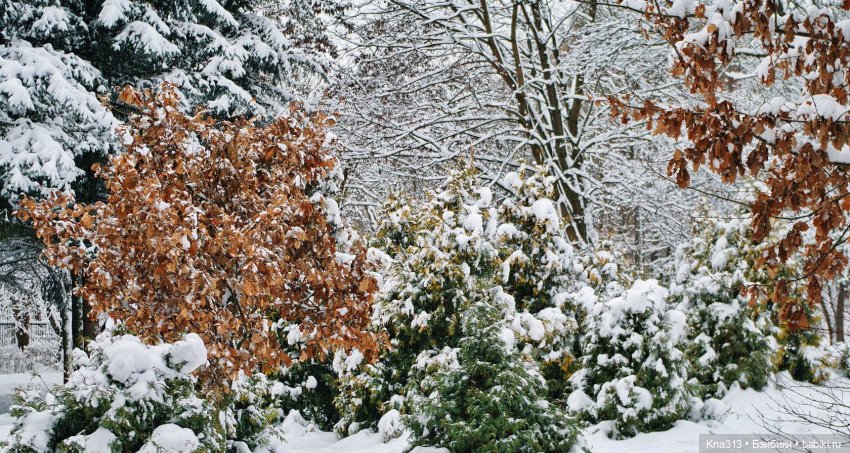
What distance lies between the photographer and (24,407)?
3.92 metres

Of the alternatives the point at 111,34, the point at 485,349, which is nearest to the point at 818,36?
the point at 485,349

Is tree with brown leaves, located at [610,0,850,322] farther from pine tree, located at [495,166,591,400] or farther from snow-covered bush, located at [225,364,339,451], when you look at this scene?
snow-covered bush, located at [225,364,339,451]

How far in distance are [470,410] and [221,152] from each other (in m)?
3.07

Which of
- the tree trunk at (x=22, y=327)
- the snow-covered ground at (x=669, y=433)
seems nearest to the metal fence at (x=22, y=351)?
the tree trunk at (x=22, y=327)

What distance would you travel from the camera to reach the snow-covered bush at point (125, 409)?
3725mm

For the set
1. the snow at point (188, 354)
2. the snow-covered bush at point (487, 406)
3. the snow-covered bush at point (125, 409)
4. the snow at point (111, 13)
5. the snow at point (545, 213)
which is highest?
the snow at point (111, 13)

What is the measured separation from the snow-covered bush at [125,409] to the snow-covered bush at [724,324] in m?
5.95

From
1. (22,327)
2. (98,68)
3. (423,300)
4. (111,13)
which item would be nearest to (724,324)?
(423,300)

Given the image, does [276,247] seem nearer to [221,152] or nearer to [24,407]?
[221,152]

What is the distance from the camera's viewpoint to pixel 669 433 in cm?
705

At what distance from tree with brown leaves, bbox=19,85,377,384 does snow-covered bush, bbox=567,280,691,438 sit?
298cm

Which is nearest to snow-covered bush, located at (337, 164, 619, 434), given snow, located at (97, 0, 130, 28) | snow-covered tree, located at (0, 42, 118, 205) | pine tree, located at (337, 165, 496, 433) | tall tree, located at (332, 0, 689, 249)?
pine tree, located at (337, 165, 496, 433)

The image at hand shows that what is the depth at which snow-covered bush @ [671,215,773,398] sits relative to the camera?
835 cm

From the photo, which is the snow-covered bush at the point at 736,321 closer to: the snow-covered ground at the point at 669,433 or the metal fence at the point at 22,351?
the snow-covered ground at the point at 669,433
